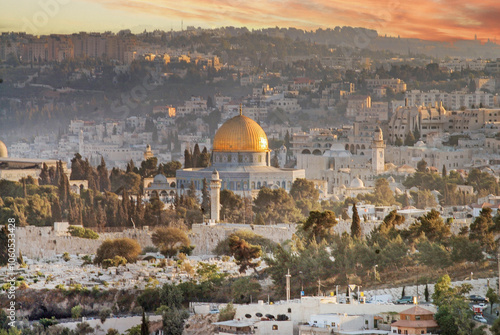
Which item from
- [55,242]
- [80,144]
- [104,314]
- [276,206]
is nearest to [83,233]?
[55,242]

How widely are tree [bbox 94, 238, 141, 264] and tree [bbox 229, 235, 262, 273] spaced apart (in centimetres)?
269

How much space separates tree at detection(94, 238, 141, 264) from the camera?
4538cm

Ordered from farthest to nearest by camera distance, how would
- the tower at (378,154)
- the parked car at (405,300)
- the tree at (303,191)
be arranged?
the tower at (378,154) < the tree at (303,191) < the parked car at (405,300)

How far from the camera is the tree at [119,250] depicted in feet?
149

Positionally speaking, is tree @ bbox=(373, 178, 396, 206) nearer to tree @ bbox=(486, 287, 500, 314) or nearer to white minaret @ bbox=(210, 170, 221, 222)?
white minaret @ bbox=(210, 170, 221, 222)

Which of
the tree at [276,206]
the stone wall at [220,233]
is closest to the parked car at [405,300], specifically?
the stone wall at [220,233]

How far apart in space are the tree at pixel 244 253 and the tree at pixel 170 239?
2.78 meters

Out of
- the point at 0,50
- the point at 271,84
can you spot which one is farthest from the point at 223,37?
the point at 0,50

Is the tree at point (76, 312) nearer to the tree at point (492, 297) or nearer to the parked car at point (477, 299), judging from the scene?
the parked car at point (477, 299)

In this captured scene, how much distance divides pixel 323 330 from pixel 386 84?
215ft

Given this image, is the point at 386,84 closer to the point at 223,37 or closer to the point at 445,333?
the point at 223,37

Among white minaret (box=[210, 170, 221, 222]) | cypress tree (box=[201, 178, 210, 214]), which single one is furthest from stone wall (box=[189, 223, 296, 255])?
cypress tree (box=[201, 178, 210, 214])

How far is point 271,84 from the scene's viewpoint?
352ft

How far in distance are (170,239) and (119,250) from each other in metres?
2.58
